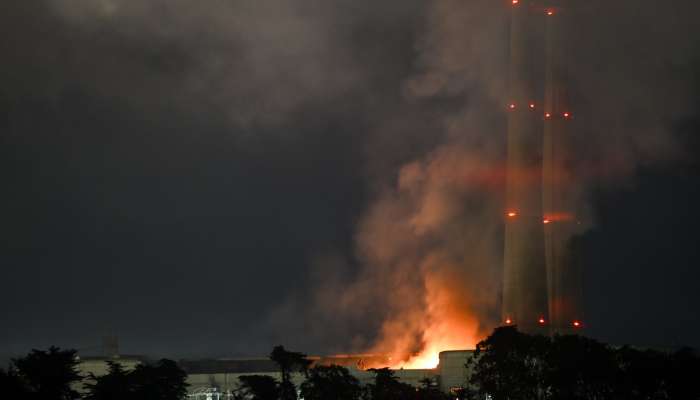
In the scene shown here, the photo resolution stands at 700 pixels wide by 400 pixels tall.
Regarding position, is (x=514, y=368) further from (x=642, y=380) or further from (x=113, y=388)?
(x=113, y=388)

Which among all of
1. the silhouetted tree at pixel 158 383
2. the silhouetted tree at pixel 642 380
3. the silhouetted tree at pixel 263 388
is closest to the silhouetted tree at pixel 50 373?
the silhouetted tree at pixel 158 383

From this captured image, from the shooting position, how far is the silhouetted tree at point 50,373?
7100 centimetres

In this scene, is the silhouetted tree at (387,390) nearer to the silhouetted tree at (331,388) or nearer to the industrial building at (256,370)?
the silhouetted tree at (331,388)

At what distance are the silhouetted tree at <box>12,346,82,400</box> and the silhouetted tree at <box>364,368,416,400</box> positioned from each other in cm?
2107

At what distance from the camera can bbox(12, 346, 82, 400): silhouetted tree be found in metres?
71.0

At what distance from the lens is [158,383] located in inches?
3243

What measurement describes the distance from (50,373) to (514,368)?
29584mm

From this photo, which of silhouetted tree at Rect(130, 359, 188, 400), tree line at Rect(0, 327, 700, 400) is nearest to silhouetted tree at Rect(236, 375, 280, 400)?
tree line at Rect(0, 327, 700, 400)

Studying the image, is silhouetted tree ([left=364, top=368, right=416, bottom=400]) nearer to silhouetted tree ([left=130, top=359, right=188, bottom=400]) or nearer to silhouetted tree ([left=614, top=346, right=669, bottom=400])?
silhouetted tree ([left=130, top=359, right=188, bottom=400])

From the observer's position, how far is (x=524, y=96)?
113m

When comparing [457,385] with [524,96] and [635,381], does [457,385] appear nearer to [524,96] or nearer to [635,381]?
[524,96]

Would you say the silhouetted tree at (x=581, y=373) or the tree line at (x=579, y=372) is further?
the silhouetted tree at (x=581, y=373)

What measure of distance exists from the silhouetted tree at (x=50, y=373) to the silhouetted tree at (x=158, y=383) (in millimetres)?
5571

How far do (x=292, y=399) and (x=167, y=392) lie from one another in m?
9.06
